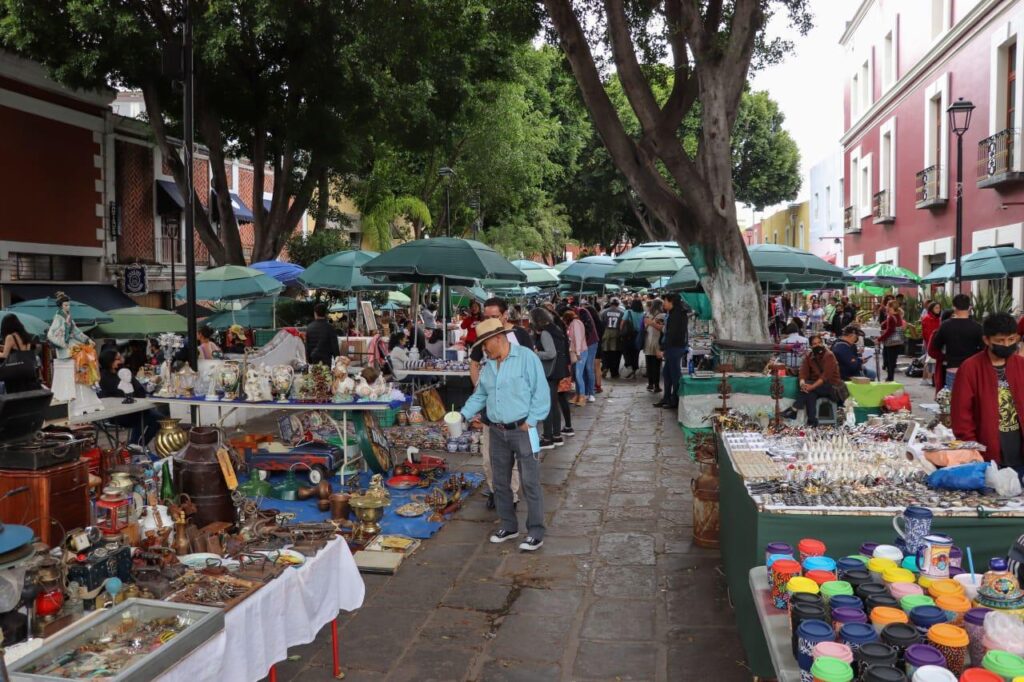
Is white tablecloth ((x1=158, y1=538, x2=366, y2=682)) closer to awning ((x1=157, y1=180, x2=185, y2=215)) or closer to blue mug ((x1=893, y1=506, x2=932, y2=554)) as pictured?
blue mug ((x1=893, y1=506, x2=932, y2=554))

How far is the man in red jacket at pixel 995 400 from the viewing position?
495 cm

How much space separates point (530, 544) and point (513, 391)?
120 centimetres

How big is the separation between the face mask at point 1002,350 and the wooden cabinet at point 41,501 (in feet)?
17.1

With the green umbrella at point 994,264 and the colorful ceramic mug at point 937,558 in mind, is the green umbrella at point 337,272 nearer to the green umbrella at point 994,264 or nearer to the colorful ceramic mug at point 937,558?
the green umbrella at point 994,264

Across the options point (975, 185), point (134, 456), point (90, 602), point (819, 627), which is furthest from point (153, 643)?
point (975, 185)

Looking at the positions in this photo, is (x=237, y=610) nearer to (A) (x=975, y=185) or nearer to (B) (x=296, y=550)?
(B) (x=296, y=550)

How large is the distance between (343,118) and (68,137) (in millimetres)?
6299

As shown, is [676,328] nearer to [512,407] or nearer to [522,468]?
[522,468]

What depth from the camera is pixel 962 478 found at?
4223mm

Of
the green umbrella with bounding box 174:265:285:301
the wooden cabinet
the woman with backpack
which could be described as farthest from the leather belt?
the woman with backpack

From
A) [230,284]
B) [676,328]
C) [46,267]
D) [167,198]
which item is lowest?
[676,328]

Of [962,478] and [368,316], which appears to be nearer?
[962,478]

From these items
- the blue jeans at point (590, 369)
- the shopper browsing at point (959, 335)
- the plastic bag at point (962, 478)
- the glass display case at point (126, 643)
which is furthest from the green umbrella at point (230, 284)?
the plastic bag at point (962, 478)

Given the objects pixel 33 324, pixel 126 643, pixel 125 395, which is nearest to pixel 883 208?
pixel 125 395
